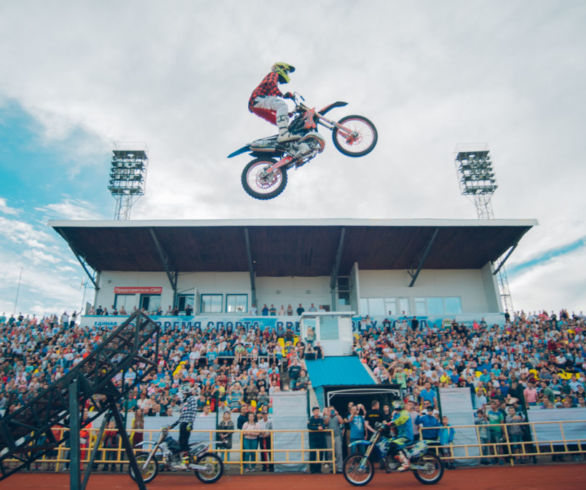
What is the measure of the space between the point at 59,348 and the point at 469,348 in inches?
860

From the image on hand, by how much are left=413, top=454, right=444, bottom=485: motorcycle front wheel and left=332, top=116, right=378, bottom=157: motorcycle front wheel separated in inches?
283

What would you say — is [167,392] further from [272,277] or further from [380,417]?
[272,277]

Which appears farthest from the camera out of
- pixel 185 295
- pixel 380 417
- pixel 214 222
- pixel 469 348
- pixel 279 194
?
pixel 185 295

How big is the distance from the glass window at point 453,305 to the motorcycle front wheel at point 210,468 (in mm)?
25900

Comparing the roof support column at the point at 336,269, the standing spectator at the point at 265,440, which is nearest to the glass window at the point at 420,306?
the roof support column at the point at 336,269

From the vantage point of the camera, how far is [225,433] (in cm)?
1306

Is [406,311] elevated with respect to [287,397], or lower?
elevated

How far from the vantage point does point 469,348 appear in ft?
75.7

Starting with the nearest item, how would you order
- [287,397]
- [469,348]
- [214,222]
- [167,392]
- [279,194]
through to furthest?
[279,194] < [287,397] < [167,392] < [469,348] < [214,222]

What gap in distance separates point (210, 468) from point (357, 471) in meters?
3.56

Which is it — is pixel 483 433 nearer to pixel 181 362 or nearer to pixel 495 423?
pixel 495 423

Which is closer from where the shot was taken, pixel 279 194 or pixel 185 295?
pixel 279 194

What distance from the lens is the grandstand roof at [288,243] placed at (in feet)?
93.5

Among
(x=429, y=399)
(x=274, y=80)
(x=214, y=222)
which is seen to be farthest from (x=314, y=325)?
(x=274, y=80)
